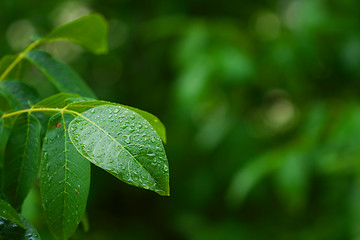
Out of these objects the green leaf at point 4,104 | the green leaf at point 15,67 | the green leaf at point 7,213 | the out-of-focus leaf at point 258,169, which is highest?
the green leaf at point 15,67

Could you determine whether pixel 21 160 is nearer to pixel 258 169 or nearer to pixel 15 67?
pixel 15 67

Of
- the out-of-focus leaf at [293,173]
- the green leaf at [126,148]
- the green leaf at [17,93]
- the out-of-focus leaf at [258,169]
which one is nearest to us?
the green leaf at [126,148]

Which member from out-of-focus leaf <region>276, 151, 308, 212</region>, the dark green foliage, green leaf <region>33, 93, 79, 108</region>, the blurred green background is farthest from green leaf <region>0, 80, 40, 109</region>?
out-of-focus leaf <region>276, 151, 308, 212</region>

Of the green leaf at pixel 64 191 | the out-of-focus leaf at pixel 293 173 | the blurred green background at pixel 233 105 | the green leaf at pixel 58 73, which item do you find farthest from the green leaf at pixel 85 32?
the out-of-focus leaf at pixel 293 173

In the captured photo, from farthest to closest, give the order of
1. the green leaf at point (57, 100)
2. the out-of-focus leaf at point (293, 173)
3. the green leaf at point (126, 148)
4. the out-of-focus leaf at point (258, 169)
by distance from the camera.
Result: the out-of-focus leaf at point (258, 169), the out-of-focus leaf at point (293, 173), the green leaf at point (57, 100), the green leaf at point (126, 148)

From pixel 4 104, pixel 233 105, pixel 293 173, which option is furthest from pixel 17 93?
pixel 233 105

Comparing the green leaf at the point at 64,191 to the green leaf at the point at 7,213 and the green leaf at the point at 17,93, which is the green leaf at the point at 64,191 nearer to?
the green leaf at the point at 7,213

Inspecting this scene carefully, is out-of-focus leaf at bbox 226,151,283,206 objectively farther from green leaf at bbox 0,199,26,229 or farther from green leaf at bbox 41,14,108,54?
green leaf at bbox 0,199,26,229
